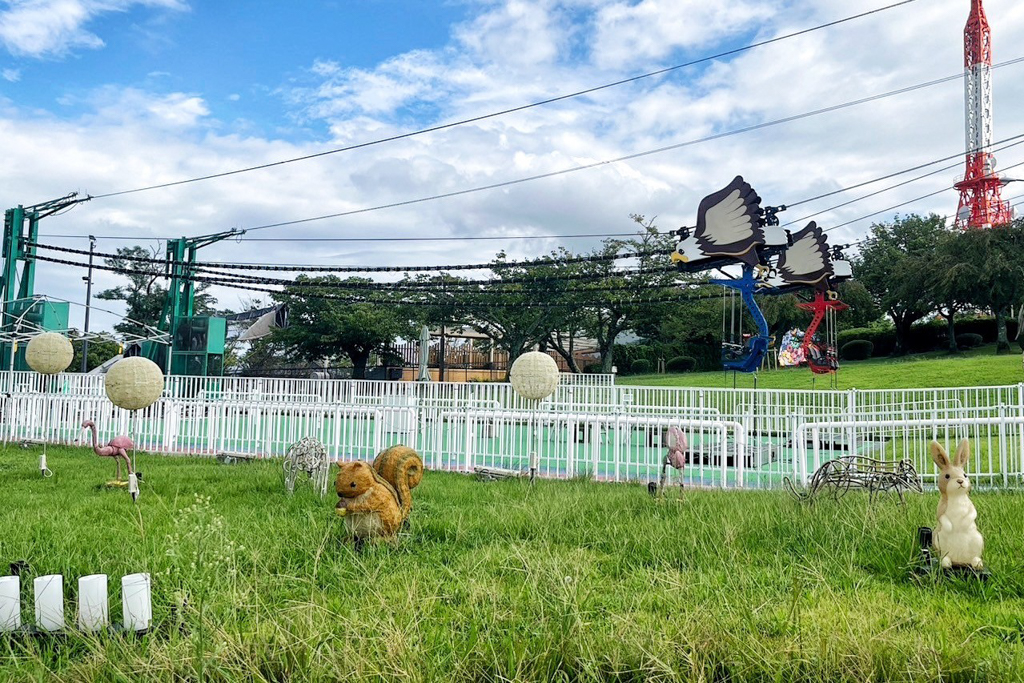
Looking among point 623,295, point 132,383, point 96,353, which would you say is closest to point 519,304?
point 623,295

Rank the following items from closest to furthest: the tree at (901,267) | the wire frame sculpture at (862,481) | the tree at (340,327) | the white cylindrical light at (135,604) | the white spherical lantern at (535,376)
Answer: the white cylindrical light at (135,604) < the wire frame sculpture at (862,481) < the white spherical lantern at (535,376) < the tree at (901,267) < the tree at (340,327)

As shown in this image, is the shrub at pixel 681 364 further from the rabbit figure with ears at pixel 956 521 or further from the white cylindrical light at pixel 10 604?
the white cylindrical light at pixel 10 604

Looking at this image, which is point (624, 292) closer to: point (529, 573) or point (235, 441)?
point (235, 441)

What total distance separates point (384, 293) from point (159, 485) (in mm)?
27939

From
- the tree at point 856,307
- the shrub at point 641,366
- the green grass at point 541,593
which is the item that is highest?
the tree at point 856,307

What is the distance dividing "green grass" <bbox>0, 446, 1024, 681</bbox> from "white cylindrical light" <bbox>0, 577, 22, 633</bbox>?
101 millimetres

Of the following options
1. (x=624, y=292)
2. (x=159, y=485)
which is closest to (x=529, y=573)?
(x=159, y=485)

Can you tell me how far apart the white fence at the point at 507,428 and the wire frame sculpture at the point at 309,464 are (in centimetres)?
280

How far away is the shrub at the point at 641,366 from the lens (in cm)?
3500

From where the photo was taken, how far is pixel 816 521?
546 cm

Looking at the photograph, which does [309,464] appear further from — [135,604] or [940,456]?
[940,456]

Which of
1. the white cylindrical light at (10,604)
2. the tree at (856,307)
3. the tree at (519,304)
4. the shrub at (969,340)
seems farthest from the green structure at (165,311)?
the shrub at (969,340)

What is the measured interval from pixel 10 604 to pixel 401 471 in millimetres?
2530

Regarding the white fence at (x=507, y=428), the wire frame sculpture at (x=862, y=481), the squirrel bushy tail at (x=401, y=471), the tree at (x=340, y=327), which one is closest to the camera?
the squirrel bushy tail at (x=401, y=471)
